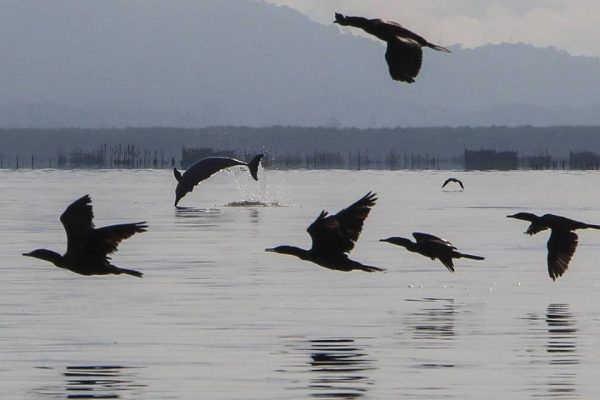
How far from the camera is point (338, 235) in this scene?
30047mm

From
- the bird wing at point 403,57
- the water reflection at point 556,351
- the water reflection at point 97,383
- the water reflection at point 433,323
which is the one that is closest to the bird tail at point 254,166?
the water reflection at point 433,323

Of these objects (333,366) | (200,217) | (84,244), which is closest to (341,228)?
(84,244)

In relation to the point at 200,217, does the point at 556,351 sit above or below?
below

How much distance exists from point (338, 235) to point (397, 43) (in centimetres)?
606

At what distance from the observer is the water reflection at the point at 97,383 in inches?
919

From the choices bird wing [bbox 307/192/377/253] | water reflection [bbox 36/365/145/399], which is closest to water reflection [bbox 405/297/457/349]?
bird wing [bbox 307/192/377/253]

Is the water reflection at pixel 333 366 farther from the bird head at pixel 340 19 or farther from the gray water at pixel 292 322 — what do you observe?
the bird head at pixel 340 19

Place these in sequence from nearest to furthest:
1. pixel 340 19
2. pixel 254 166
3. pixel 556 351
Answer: pixel 340 19, pixel 556 351, pixel 254 166

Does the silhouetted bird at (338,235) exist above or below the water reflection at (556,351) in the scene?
above

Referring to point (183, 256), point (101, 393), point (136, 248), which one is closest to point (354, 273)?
point (183, 256)

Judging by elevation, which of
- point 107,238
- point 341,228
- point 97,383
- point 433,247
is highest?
point 341,228

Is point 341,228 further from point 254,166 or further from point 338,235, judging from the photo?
point 254,166

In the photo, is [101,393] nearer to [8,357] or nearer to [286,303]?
[8,357]

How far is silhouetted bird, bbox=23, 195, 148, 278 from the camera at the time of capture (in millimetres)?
29344
